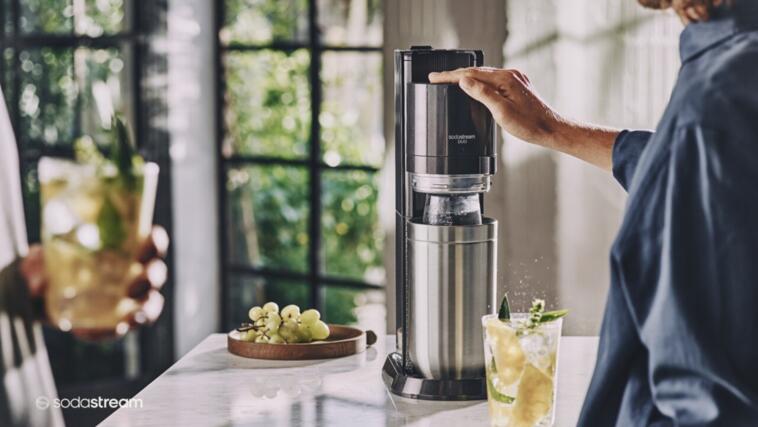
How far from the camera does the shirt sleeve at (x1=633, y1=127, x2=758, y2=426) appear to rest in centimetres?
100

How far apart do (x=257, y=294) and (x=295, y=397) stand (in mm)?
3378

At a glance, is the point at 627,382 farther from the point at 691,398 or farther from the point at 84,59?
the point at 84,59

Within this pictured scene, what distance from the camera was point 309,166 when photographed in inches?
184

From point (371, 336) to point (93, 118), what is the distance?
8.81ft

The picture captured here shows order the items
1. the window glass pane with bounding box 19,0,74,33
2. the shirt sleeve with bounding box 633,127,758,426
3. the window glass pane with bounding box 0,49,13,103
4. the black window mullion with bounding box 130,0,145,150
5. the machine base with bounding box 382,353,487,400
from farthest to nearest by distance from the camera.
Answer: the black window mullion with bounding box 130,0,145,150
the window glass pane with bounding box 19,0,74,33
the window glass pane with bounding box 0,49,13,103
the machine base with bounding box 382,353,487,400
the shirt sleeve with bounding box 633,127,758,426

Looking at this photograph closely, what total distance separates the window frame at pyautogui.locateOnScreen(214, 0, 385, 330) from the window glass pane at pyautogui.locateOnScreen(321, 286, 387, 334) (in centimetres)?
3

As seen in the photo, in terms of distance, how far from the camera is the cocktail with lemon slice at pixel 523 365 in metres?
1.40

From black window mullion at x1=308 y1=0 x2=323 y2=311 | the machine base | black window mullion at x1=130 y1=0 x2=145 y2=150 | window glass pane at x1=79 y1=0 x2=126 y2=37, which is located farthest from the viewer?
black window mullion at x1=308 y1=0 x2=323 y2=311

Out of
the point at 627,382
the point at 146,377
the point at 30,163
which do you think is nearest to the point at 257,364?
the point at 627,382

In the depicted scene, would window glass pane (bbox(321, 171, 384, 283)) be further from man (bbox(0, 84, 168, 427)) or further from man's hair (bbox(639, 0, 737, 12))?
man's hair (bbox(639, 0, 737, 12))

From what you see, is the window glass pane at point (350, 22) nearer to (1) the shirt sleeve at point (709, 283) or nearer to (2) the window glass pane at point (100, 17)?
(2) the window glass pane at point (100, 17)

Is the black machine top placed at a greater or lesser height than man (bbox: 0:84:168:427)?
greater

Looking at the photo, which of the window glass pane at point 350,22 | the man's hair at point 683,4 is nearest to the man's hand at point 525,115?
the man's hair at point 683,4

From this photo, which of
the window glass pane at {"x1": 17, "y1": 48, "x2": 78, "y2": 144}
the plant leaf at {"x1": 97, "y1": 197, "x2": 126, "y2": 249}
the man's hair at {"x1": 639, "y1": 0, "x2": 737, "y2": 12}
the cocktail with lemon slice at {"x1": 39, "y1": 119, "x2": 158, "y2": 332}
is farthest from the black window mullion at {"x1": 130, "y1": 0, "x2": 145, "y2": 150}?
the man's hair at {"x1": 639, "y1": 0, "x2": 737, "y2": 12}
